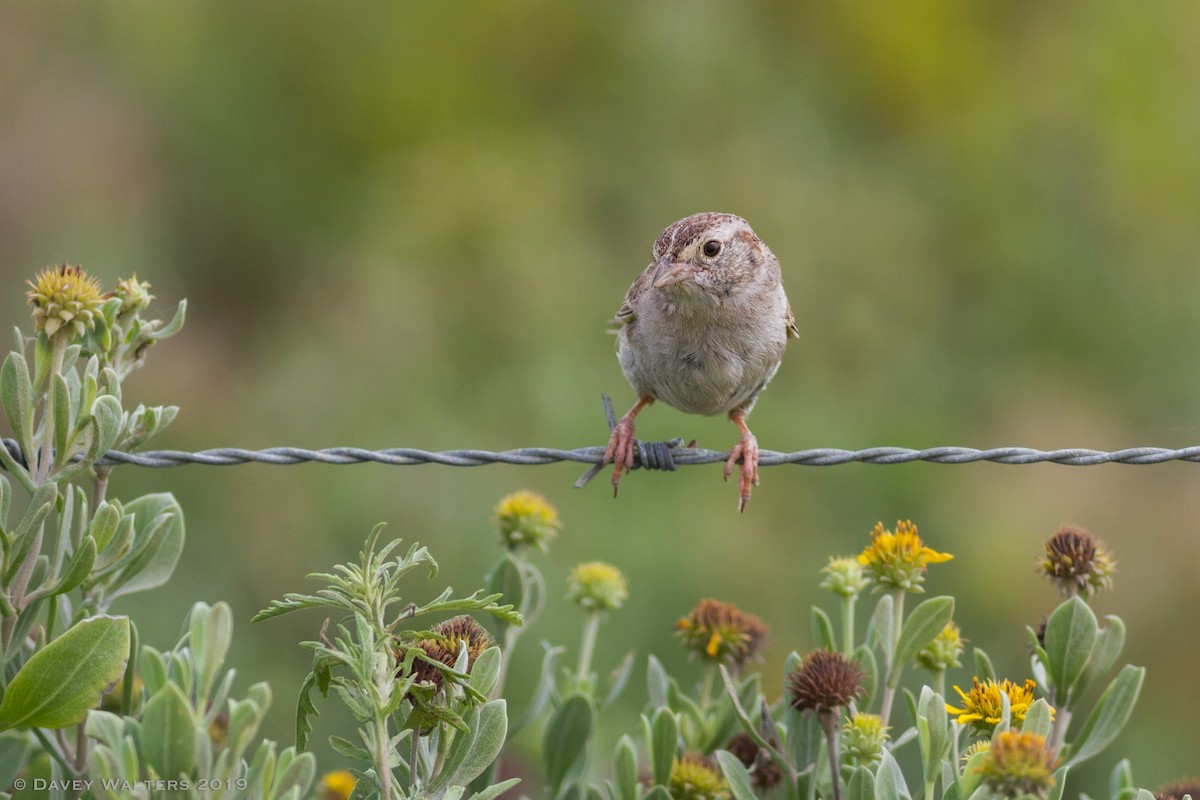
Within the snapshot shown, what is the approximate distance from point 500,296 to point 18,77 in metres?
3.95

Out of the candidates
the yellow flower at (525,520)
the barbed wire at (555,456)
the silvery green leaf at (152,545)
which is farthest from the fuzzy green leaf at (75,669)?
the yellow flower at (525,520)

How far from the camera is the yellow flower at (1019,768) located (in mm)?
1983

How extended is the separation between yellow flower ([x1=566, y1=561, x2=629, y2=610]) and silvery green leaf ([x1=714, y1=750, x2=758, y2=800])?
2.92 feet

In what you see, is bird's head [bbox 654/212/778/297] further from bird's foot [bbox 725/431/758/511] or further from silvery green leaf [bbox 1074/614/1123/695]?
silvery green leaf [bbox 1074/614/1123/695]

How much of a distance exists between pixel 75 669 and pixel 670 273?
87.8 inches

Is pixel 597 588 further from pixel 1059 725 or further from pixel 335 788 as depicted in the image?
pixel 1059 725

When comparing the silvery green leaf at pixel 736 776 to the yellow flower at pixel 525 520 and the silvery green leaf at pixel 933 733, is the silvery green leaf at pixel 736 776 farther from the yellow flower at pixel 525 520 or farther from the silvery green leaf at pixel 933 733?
the yellow flower at pixel 525 520

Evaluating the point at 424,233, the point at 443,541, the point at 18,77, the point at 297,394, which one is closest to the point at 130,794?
the point at 443,541

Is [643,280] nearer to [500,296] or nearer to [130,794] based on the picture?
[130,794]

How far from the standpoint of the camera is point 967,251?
9.27 metres

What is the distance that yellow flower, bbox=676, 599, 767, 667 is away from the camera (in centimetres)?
323

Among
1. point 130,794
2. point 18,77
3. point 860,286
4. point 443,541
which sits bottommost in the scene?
point 130,794

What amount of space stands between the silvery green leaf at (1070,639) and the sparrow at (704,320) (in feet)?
4.89

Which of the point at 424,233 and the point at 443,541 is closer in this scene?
the point at 443,541
